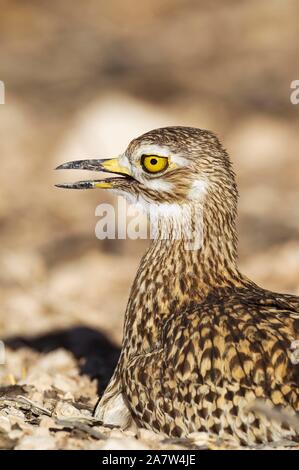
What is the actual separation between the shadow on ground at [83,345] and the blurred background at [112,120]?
39 mm

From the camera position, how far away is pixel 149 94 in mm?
16781

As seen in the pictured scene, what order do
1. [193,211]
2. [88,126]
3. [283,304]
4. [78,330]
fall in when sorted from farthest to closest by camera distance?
[88,126], [78,330], [193,211], [283,304]

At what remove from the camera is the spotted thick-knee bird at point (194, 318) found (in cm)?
549

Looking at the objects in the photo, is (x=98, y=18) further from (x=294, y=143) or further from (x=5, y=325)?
(x=5, y=325)

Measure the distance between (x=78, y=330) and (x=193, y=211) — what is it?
11.4 feet

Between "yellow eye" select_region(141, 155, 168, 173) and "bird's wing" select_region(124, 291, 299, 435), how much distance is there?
3.20 ft

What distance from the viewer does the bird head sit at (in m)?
6.48

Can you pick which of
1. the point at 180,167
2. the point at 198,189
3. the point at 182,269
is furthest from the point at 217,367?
the point at 180,167

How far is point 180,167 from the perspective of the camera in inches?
256

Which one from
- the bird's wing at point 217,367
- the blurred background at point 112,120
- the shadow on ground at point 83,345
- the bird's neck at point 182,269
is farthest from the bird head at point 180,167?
the blurred background at point 112,120

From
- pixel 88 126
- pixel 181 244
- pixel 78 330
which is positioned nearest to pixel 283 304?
pixel 181 244

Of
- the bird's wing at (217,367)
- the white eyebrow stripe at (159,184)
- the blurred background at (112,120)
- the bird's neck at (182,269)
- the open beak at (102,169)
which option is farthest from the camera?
the blurred background at (112,120)

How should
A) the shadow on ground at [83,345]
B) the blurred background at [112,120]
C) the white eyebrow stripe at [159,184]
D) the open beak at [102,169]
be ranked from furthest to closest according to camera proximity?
the blurred background at [112,120] → the shadow on ground at [83,345] → the open beak at [102,169] → the white eyebrow stripe at [159,184]

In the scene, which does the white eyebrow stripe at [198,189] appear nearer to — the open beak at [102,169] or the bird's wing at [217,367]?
the open beak at [102,169]
